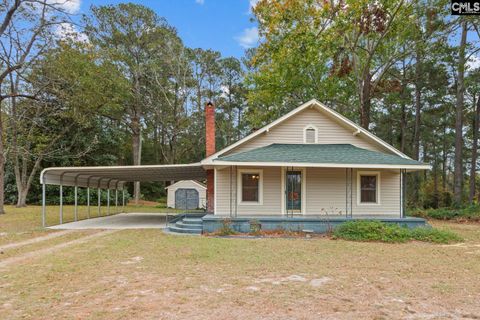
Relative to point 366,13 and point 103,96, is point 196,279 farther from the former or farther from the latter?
point 103,96

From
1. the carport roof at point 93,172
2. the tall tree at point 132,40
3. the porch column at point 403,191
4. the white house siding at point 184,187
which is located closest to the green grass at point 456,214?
the porch column at point 403,191

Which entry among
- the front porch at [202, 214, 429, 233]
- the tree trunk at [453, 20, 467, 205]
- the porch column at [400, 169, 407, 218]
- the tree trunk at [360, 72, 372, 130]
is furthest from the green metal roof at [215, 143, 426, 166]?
the tree trunk at [453, 20, 467, 205]

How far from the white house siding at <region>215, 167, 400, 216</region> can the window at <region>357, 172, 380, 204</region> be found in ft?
0.59

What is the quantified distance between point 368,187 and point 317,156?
118 inches

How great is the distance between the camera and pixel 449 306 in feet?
16.5

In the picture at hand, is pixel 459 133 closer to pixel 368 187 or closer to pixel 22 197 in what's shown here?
pixel 368 187

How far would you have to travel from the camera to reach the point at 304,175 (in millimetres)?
14445

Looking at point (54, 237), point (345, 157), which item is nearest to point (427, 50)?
point (345, 157)

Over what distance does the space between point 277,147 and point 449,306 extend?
10.3m

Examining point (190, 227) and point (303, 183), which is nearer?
point (190, 227)

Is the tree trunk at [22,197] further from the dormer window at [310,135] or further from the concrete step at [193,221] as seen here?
the dormer window at [310,135]

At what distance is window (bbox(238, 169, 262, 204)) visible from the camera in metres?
14.4

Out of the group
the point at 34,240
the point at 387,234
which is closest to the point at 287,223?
the point at 387,234

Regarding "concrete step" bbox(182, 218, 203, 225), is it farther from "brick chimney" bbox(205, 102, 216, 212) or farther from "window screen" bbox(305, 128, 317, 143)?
"window screen" bbox(305, 128, 317, 143)
